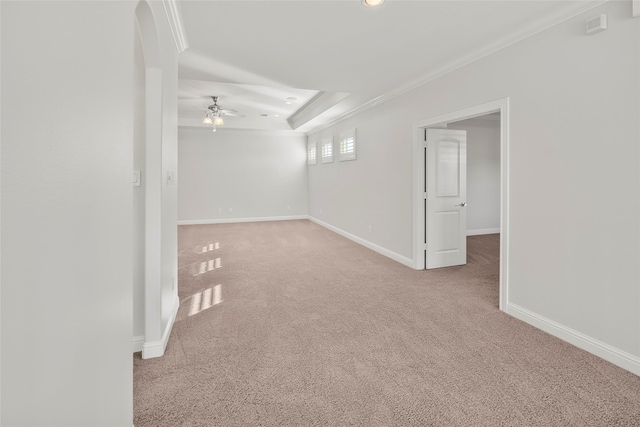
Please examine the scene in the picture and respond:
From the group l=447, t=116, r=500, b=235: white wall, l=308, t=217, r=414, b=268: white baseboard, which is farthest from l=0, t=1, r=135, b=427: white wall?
l=447, t=116, r=500, b=235: white wall

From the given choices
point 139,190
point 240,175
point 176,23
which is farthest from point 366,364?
point 240,175

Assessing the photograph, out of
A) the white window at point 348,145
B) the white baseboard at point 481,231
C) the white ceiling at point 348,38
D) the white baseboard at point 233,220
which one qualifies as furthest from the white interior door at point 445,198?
the white baseboard at point 233,220

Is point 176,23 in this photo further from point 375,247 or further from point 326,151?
point 326,151

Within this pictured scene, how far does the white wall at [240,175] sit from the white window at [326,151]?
5.49 ft

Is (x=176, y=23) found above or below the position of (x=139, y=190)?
above

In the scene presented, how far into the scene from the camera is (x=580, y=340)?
2.58 m

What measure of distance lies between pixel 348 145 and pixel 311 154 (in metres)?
2.91

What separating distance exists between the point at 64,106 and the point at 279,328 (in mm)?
2410

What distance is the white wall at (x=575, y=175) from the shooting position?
7.48 feet

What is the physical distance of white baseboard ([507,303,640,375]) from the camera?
7.47 ft

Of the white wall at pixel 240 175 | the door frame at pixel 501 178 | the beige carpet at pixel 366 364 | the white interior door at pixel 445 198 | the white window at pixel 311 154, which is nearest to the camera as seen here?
the beige carpet at pixel 366 364

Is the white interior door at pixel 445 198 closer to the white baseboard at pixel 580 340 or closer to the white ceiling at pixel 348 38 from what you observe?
the white ceiling at pixel 348 38

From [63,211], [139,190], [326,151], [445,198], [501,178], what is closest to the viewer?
[63,211]

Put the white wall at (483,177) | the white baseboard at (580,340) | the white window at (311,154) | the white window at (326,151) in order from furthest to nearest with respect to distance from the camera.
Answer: the white window at (311,154) < the white window at (326,151) < the white wall at (483,177) < the white baseboard at (580,340)
